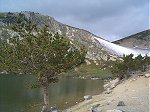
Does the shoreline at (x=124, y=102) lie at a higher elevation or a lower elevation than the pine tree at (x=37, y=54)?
lower

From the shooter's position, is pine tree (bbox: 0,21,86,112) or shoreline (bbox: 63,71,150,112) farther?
pine tree (bbox: 0,21,86,112)

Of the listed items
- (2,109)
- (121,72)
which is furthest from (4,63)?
(121,72)

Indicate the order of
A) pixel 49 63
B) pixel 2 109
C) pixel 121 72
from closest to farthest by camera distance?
pixel 49 63 → pixel 2 109 → pixel 121 72

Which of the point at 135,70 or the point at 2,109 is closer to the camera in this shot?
the point at 2,109

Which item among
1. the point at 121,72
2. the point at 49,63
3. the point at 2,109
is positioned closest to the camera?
the point at 49,63

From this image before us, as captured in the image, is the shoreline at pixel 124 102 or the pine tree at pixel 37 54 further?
the pine tree at pixel 37 54

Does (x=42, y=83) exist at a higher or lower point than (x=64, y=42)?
lower

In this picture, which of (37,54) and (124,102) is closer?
(124,102)

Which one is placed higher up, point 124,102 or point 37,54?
point 37,54

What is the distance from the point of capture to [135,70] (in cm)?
12875

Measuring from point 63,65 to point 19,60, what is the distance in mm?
6277

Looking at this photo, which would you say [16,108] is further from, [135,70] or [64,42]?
[135,70]

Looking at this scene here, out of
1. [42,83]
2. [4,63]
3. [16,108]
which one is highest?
[4,63]

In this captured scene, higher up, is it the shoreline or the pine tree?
the pine tree
